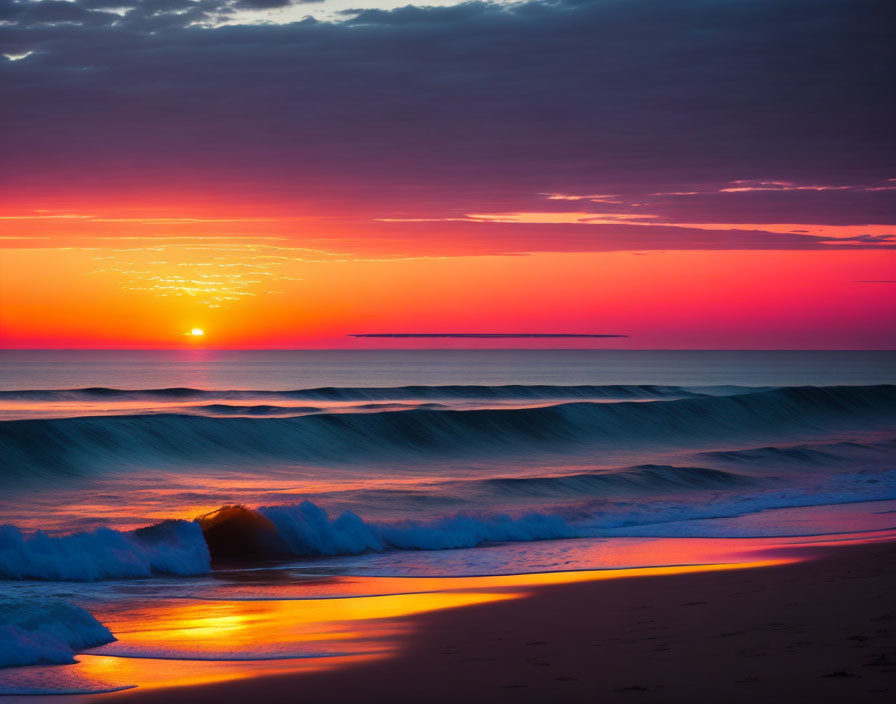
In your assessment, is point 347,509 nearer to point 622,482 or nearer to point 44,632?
point 622,482

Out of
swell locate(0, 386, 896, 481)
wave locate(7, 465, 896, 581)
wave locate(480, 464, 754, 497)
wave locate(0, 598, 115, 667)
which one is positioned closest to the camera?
wave locate(0, 598, 115, 667)

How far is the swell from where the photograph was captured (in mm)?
19719

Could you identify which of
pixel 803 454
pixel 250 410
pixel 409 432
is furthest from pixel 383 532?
pixel 250 410

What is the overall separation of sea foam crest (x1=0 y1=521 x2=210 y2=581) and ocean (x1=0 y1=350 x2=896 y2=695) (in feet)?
0.07

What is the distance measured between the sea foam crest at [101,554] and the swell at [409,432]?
7.69 meters

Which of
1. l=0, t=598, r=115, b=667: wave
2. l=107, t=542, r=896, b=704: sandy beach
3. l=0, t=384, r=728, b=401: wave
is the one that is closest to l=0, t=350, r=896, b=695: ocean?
l=0, t=598, r=115, b=667: wave

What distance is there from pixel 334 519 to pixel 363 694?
7081 mm

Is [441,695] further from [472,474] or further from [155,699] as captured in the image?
[472,474]

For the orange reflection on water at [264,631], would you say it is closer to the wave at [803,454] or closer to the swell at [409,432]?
the swell at [409,432]

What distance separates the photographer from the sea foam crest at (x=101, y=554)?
1001 centimetres

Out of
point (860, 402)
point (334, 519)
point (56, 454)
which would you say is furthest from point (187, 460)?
point (860, 402)

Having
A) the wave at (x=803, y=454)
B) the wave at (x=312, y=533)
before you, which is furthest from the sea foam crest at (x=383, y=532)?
the wave at (x=803, y=454)

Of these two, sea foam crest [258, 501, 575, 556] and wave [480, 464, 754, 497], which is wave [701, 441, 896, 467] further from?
sea foam crest [258, 501, 575, 556]

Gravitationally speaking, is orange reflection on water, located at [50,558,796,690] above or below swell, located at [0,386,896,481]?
above
